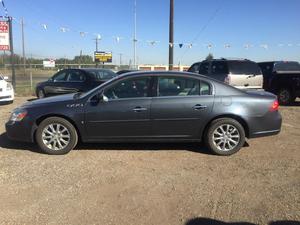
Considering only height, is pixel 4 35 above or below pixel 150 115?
above

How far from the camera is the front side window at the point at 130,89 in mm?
6383

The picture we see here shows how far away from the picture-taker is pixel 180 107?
629cm

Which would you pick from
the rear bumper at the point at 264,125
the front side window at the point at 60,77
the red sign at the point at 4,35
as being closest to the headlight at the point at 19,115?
the rear bumper at the point at 264,125

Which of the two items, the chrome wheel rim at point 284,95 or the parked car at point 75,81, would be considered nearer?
the parked car at point 75,81

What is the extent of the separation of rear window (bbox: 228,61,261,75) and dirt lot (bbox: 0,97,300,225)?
571 centimetres

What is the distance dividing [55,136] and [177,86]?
233cm

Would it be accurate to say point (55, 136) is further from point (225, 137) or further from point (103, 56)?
point (103, 56)

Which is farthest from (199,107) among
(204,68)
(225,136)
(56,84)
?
(56,84)

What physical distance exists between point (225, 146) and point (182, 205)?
2.41 m

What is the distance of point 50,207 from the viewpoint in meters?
4.18

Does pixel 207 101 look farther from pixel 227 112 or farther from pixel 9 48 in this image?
pixel 9 48

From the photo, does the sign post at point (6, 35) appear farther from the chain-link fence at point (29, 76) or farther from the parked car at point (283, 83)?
the parked car at point (283, 83)

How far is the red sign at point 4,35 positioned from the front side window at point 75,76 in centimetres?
609

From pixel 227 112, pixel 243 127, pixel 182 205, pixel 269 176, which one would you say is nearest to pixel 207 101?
pixel 227 112
